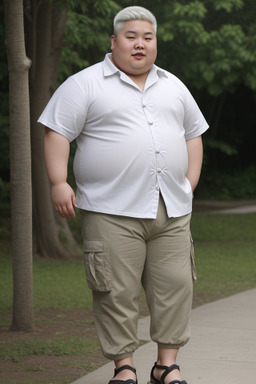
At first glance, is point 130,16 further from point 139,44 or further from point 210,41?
point 210,41

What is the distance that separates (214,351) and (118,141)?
202 centimetres

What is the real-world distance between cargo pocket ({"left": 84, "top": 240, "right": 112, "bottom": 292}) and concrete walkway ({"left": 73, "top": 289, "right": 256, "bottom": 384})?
2.83ft

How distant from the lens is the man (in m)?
4.16

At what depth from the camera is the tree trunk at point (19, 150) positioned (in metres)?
6.41

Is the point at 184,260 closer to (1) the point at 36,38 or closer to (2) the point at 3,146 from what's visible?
(1) the point at 36,38

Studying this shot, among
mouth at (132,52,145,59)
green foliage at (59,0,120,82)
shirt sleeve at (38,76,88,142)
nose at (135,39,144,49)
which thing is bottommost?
green foliage at (59,0,120,82)

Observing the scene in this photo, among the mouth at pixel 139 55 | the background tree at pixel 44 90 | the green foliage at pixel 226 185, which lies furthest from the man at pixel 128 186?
the green foliage at pixel 226 185

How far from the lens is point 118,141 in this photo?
13.6 ft

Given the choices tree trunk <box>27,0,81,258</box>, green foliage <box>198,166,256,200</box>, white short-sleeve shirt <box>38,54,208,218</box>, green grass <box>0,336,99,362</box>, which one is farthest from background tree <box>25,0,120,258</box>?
green foliage <box>198,166,256,200</box>

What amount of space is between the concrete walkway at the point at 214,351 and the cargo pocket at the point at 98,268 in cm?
86

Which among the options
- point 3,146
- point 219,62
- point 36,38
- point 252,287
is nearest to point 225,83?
point 219,62

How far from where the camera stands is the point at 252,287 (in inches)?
366

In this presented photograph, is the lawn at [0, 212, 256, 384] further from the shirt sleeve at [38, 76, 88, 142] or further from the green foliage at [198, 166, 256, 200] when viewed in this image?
the green foliage at [198, 166, 256, 200]

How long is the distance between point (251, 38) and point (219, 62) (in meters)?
0.79
